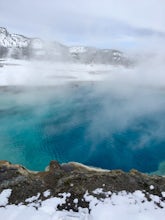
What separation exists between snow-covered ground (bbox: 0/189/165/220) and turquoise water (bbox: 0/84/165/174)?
815cm

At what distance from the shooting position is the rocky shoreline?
6301 mm

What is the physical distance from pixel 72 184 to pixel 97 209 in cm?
140

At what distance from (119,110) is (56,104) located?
9507 millimetres

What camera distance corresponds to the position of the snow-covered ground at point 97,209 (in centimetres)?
548

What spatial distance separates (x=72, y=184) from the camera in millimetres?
6859

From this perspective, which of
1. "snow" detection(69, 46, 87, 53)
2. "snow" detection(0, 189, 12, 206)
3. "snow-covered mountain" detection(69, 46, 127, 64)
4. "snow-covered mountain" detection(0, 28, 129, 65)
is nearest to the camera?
"snow" detection(0, 189, 12, 206)

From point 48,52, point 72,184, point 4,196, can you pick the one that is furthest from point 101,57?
point 4,196

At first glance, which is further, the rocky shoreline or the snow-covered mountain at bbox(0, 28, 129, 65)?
the snow-covered mountain at bbox(0, 28, 129, 65)

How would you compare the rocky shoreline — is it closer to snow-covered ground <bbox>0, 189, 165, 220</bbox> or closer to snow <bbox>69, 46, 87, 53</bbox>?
snow-covered ground <bbox>0, 189, 165, 220</bbox>

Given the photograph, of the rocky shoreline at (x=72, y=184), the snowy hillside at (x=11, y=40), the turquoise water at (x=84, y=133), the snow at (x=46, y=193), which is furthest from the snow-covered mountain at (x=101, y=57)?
the snow at (x=46, y=193)

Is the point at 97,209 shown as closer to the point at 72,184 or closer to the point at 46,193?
the point at 72,184

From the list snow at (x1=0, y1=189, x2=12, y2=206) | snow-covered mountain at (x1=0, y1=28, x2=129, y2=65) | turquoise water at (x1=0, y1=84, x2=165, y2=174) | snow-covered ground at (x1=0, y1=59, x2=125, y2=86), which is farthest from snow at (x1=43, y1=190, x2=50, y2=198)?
snow-covered mountain at (x1=0, y1=28, x2=129, y2=65)

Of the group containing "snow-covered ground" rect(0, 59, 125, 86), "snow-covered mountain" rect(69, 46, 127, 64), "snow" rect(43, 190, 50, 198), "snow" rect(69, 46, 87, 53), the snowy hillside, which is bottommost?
"snow-covered ground" rect(0, 59, 125, 86)

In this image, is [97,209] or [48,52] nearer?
[97,209]
